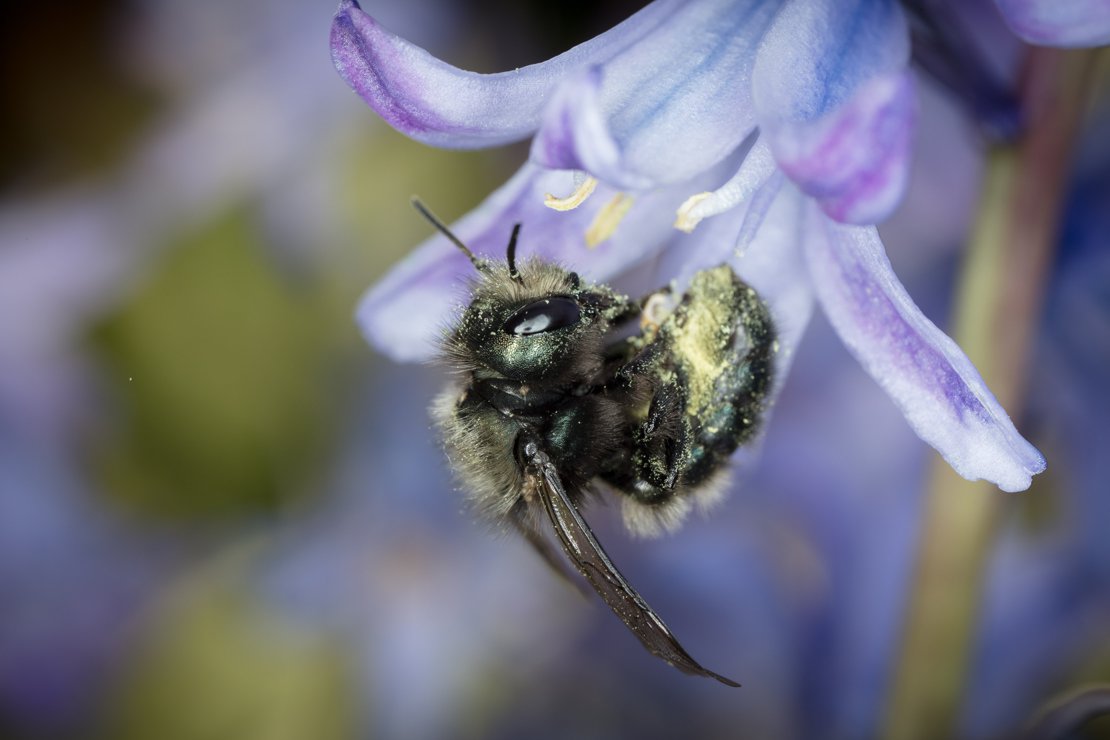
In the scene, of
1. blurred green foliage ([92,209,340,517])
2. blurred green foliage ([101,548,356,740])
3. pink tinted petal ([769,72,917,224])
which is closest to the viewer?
pink tinted petal ([769,72,917,224])

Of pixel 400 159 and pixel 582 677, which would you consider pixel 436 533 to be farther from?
pixel 400 159

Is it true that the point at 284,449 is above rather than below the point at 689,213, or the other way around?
below

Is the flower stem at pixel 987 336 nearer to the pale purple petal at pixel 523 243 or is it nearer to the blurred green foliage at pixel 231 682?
the pale purple petal at pixel 523 243

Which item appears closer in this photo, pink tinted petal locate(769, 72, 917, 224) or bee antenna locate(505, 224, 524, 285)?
pink tinted petal locate(769, 72, 917, 224)

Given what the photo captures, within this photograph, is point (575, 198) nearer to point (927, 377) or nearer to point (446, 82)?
point (446, 82)

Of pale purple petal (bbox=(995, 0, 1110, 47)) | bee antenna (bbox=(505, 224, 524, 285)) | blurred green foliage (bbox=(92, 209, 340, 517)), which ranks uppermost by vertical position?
bee antenna (bbox=(505, 224, 524, 285))

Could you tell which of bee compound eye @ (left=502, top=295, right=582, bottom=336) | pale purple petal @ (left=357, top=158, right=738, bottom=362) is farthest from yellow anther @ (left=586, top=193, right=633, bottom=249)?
bee compound eye @ (left=502, top=295, right=582, bottom=336)

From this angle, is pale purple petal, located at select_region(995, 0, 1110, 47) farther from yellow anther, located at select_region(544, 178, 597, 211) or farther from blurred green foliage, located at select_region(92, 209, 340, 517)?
blurred green foliage, located at select_region(92, 209, 340, 517)

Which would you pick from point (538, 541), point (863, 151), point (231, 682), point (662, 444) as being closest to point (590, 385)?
point (662, 444)
